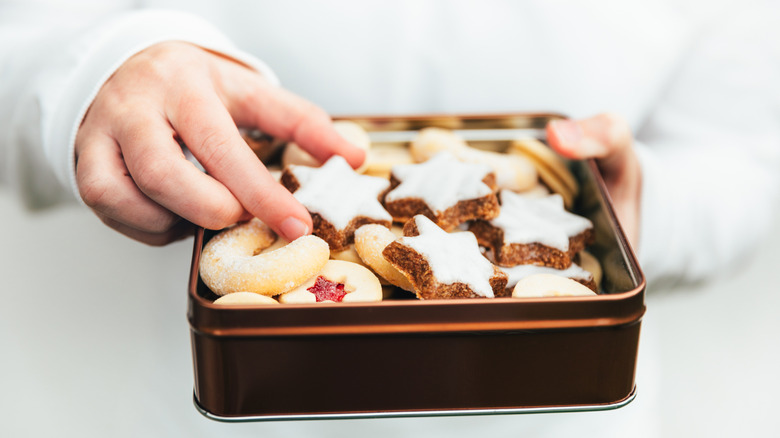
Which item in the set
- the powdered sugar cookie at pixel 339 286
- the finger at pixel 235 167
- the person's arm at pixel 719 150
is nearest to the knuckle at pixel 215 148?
the finger at pixel 235 167

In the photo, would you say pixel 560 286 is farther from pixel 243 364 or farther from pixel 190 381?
pixel 190 381

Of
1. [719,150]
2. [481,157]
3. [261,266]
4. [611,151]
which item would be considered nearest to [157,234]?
[261,266]

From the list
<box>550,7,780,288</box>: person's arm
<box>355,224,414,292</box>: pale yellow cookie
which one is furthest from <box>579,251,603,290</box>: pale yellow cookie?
<box>550,7,780,288</box>: person's arm

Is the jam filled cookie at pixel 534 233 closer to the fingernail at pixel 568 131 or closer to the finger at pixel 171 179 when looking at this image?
the fingernail at pixel 568 131

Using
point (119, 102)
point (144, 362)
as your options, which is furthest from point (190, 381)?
point (119, 102)

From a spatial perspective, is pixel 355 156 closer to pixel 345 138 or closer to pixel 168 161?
pixel 345 138

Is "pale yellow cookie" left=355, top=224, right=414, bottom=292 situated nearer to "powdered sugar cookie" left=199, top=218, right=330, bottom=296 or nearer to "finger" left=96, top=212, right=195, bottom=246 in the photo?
"powdered sugar cookie" left=199, top=218, right=330, bottom=296
